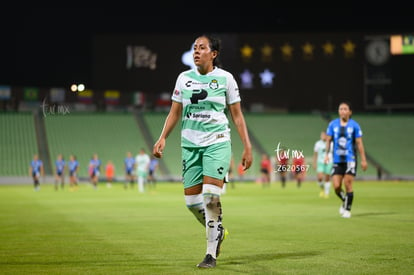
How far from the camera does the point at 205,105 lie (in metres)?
8.95

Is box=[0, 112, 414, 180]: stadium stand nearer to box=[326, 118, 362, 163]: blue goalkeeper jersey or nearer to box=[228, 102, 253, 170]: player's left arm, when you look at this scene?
box=[326, 118, 362, 163]: blue goalkeeper jersey

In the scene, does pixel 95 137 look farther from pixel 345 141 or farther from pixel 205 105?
pixel 205 105

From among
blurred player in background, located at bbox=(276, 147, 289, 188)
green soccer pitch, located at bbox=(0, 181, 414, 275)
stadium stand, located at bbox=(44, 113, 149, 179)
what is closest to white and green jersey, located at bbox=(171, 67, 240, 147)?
green soccer pitch, located at bbox=(0, 181, 414, 275)

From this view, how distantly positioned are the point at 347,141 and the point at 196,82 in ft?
29.5

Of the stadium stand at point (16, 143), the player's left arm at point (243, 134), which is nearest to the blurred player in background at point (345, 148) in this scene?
the player's left arm at point (243, 134)

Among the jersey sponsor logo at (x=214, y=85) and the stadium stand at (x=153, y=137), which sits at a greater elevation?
the jersey sponsor logo at (x=214, y=85)

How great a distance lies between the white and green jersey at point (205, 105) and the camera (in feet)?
29.3

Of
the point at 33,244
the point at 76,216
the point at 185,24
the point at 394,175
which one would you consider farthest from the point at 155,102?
the point at 33,244

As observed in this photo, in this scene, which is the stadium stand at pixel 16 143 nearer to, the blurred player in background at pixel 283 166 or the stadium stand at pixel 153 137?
the stadium stand at pixel 153 137

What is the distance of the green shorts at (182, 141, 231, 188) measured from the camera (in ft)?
29.1

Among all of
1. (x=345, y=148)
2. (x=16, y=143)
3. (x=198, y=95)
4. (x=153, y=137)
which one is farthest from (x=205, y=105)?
(x=153, y=137)

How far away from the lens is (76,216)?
18.2 meters

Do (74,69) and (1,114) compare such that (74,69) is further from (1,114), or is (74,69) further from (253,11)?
(253,11)

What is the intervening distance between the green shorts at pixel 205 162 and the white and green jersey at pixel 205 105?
8 centimetres
